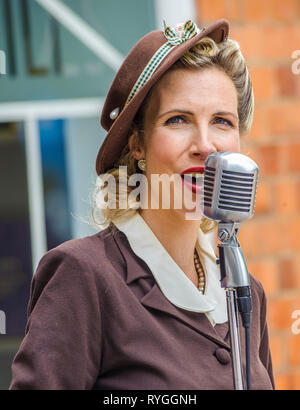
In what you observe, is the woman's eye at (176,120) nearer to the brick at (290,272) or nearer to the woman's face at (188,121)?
the woman's face at (188,121)

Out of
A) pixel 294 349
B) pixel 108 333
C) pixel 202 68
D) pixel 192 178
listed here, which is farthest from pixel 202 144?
pixel 294 349

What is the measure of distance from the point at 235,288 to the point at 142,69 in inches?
25.7

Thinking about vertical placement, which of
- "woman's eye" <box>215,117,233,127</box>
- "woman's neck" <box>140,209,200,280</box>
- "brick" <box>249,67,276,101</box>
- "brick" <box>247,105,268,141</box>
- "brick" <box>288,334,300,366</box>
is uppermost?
"brick" <box>249,67,276,101</box>

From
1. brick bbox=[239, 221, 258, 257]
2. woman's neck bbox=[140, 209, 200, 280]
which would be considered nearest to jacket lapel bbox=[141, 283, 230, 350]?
woman's neck bbox=[140, 209, 200, 280]

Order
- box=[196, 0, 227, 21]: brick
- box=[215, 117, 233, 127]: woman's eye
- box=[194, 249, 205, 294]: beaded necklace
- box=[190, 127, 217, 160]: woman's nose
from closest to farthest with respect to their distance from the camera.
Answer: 1. box=[190, 127, 217, 160]: woman's nose
2. box=[215, 117, 233, 127]: woman's eye
3. box=[194, 249, 205, 294]: beaded necklace
4. box=[196, 0, 227, 21]: brick

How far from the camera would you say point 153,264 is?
1802 millimetres

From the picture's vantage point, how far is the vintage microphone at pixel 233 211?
1.42 metres

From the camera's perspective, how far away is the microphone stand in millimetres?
1424

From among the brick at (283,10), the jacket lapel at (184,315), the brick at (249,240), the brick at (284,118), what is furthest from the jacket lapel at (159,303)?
the brick at (283,10)

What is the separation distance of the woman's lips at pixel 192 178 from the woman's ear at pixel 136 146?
0.21 meters

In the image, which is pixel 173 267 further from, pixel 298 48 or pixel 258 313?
pixel 298 48

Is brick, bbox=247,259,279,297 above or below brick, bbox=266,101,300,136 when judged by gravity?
below

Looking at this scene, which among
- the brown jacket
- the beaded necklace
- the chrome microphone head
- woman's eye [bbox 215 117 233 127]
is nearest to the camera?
the chrome microphone head

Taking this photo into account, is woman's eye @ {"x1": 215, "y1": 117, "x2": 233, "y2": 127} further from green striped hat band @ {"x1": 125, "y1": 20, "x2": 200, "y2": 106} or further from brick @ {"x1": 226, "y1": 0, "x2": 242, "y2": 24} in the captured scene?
brick @ {"x1": 226, "y1": 0, "x2": 242, "y2": 24}
